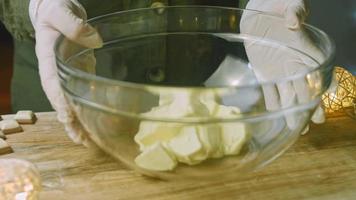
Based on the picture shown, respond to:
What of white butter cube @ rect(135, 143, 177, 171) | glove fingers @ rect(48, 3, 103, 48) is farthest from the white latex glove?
white butter cube @ rect(135, 143, 177, 171)

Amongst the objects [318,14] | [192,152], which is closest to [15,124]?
[192,152]

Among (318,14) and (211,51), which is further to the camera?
(318,14)

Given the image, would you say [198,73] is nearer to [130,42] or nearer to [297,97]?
[130,42]

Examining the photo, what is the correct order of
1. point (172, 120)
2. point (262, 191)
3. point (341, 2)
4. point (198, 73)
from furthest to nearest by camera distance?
point (341, 2) → point (198, 73) → point (262, 191) → point (172, 120)

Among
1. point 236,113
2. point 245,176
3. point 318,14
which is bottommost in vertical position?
point 318,14

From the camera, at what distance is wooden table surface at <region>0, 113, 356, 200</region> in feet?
1.80

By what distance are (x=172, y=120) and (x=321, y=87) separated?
14 cm

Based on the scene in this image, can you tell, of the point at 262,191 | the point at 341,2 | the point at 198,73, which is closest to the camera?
the point at 262,191

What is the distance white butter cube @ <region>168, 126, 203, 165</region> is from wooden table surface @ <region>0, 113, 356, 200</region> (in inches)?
3.3

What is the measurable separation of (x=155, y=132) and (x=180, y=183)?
0.12m

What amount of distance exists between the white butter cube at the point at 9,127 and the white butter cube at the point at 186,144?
0.26m

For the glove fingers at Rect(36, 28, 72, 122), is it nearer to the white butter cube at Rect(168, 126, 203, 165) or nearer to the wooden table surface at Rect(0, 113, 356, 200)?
the wooden table surface at Rect(0, 113, 356, 200)

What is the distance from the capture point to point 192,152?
0.47 meters

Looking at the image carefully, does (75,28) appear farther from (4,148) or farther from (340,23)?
(340,23)
